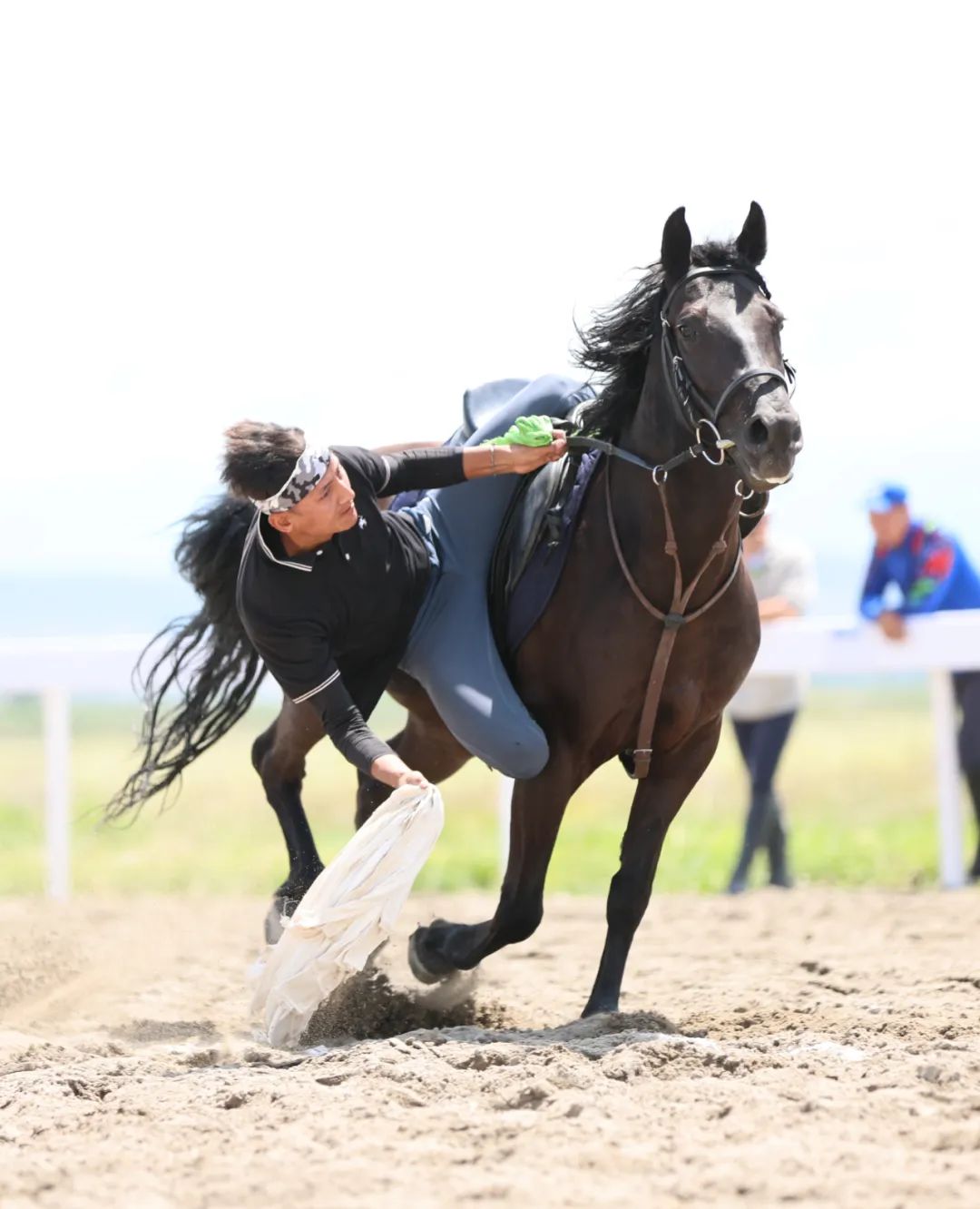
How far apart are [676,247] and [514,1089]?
7.20ft

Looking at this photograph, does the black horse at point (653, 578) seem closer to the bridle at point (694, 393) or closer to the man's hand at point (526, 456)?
the bridle at point (694, 393)

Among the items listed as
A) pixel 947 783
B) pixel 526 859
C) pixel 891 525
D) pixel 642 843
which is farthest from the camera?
pixel 891 525

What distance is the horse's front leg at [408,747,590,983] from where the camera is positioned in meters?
4.33

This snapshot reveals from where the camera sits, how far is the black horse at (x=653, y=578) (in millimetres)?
3969

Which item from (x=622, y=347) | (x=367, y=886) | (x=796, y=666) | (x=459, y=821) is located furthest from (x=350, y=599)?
(x=459, y=821)

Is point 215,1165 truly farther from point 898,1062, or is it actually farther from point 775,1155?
point 898,1062

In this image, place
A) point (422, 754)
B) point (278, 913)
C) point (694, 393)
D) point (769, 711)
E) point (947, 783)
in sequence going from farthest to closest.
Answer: point (769, 711) < point (947, 783) < point (422, 754) < point (278, 913) < point (694, 393)

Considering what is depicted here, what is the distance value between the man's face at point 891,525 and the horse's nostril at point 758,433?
4326 millimetres

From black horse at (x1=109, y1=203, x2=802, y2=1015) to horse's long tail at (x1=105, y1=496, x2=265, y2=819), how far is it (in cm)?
99

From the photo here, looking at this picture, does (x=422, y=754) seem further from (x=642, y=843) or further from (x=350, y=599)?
(x=350, y=599)

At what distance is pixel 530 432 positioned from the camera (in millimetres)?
4367

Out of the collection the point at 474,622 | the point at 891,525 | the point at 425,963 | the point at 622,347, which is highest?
the point at 622,347

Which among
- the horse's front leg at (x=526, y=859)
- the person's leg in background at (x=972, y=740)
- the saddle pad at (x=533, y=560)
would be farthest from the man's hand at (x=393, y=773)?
the person's leg in background at (x=972, y=740)

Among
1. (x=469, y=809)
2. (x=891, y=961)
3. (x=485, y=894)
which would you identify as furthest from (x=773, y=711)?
(x=469, y=809)
